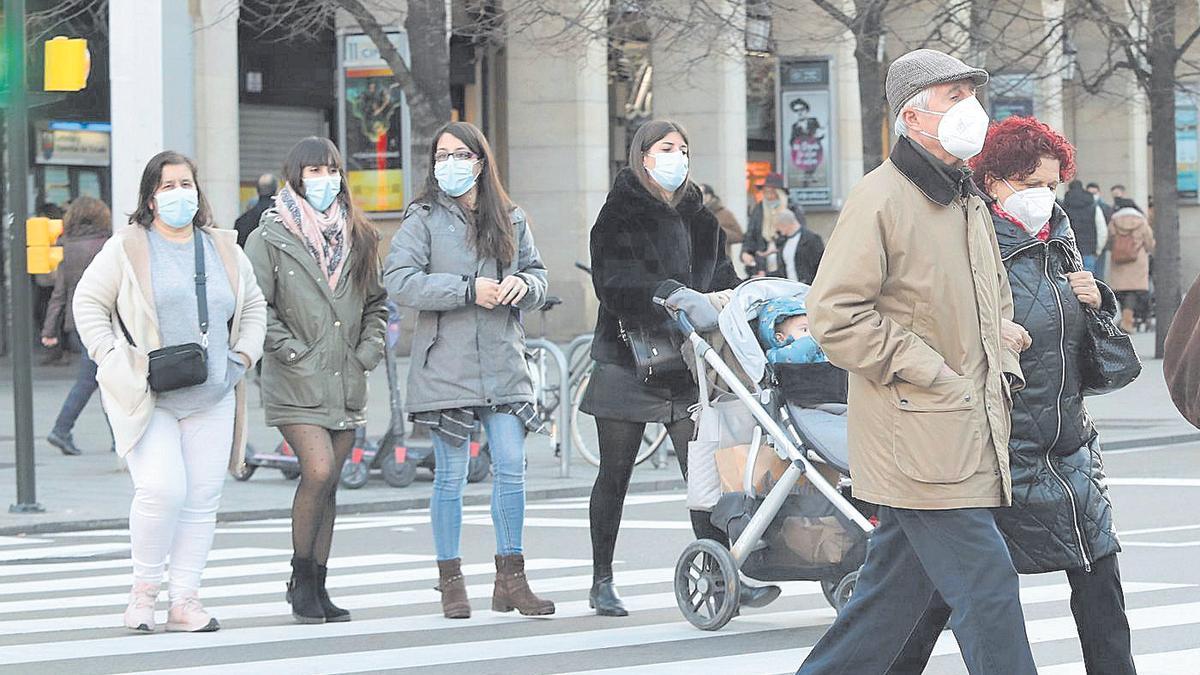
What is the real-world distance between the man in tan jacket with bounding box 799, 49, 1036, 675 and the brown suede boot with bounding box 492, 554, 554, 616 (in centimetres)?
293

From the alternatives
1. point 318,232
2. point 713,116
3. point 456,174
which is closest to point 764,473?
point 456,174

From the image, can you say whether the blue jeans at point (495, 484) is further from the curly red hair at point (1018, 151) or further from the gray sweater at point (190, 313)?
the curly red hair at point (1018, 151)

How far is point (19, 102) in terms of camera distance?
1259cm

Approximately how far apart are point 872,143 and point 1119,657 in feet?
43.5

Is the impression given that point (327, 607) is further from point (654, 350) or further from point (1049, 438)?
point (1049, 438)

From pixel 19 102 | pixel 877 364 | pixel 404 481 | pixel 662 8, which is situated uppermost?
pixel 662 8

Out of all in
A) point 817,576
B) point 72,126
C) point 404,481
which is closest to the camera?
point 817,576

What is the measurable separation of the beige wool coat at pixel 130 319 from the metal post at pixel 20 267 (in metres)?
4.11

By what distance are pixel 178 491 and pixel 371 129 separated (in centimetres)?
1806

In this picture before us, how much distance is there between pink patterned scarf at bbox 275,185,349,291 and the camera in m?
8.66

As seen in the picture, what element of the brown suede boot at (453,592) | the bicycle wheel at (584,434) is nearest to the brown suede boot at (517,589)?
the brown suede boot at (453,592)

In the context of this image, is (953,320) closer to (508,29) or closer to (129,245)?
(129,245)

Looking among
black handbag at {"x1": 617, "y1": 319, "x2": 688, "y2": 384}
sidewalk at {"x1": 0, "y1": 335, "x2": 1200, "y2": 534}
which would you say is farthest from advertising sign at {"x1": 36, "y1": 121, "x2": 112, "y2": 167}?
black handbag at {"x1": 617, "y1": 319, "x2": 688, "y2": 384}

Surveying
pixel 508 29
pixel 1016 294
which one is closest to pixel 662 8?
pixel 508 29
